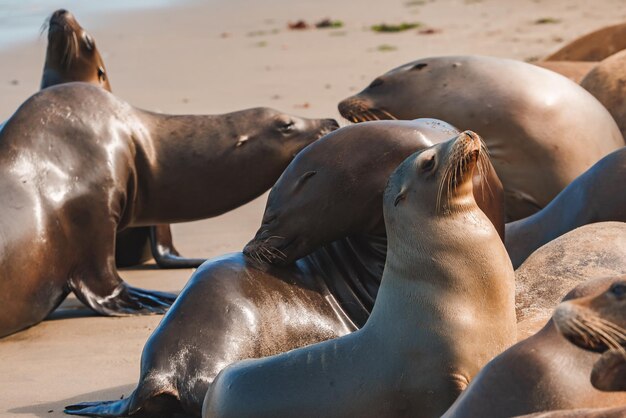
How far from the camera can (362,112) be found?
25.3 feet

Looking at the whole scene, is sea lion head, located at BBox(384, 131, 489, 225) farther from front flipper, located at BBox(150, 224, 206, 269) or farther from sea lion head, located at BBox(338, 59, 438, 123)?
front flipper, located at BBox(150, 224, 206, 269)

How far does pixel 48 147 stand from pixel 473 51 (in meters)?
8.09

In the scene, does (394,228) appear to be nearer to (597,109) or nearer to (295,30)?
(597,109)

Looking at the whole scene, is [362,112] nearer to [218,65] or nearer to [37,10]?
[218,65]

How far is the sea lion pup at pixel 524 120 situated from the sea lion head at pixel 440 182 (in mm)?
2816

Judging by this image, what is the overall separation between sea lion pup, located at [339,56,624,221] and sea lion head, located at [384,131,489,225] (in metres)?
2.82

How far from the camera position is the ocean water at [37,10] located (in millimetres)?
19886

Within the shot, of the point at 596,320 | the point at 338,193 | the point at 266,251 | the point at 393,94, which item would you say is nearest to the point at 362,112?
the point at 393,94

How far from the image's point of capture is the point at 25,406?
515cm

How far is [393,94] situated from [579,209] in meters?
2.03

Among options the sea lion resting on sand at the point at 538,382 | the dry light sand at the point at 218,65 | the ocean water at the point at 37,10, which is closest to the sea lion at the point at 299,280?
the dry light sand at the point at 218,65

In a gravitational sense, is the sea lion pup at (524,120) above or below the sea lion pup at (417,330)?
below

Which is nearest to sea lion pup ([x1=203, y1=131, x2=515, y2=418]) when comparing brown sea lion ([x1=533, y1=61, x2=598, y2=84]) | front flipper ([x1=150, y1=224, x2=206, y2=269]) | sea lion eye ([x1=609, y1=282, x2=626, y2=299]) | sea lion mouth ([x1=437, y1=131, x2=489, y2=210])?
sea lion mouth ([x1=437, y1=131, x2=489, y2=210])

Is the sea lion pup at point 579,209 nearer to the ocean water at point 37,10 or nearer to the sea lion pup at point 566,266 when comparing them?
the sea lion pup at point 566,266
